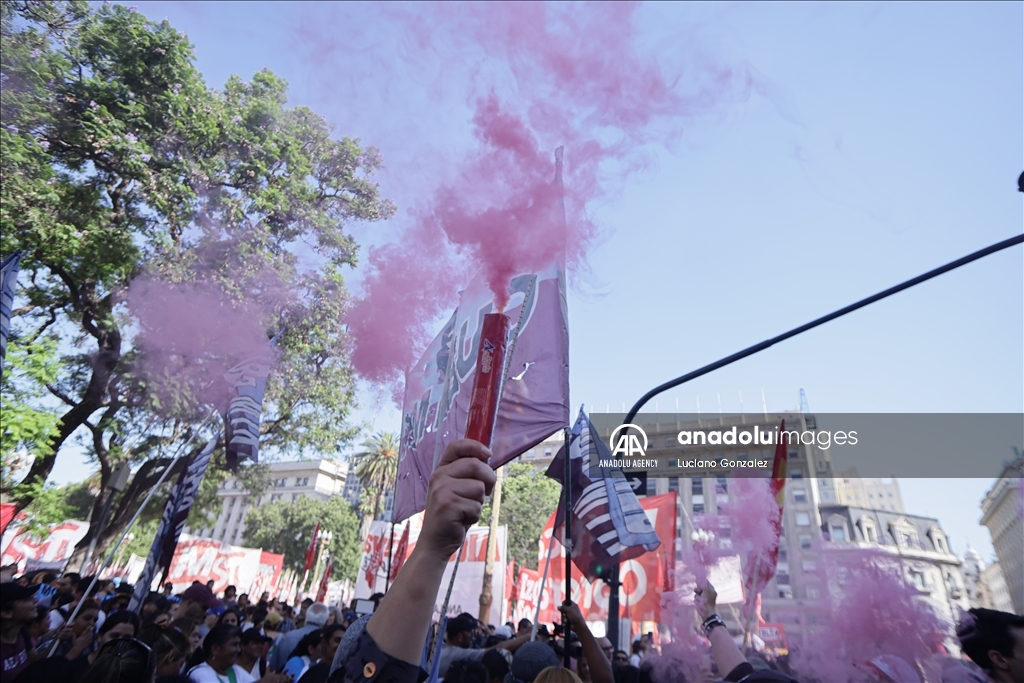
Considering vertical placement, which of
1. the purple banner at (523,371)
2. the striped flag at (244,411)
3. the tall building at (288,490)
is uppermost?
the tall building at (288,490)

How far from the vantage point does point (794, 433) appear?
834cm

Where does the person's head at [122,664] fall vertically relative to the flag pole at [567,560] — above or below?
below

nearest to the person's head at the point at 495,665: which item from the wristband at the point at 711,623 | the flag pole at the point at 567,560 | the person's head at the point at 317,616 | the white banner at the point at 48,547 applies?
the flag pole at the point at 567,560

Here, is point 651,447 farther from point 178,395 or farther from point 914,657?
point 178,395

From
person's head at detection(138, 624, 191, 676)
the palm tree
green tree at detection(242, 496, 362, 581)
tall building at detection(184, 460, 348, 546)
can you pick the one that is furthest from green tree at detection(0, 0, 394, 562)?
tall building at detection(184, 460, 348, 546)

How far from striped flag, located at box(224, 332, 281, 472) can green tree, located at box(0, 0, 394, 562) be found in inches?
152

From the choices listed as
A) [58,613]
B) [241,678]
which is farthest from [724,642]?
[58,613]

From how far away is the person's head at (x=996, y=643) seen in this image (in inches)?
124

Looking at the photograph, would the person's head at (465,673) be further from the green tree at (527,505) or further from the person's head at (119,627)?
the green tree at (527,505)

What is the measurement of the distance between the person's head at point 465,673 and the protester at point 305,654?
2.42 meters

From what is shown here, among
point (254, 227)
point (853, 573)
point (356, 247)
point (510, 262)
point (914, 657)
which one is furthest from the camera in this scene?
point (356, 247)

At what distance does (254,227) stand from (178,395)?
4529mm

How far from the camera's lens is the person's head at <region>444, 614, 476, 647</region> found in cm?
575

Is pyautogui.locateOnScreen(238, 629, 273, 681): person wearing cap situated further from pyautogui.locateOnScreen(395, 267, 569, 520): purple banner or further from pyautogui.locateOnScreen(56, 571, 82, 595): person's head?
pyautogui.locateOnScreen(56, 571, 82, 595): person's head
